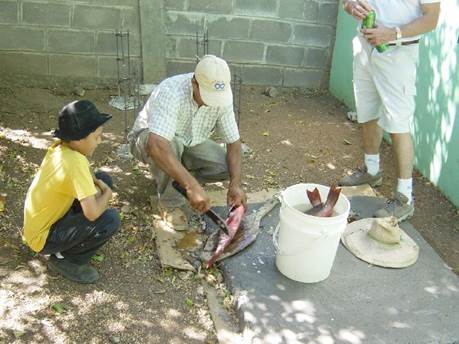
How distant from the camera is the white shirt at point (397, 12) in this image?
12.1ft

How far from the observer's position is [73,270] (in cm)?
314

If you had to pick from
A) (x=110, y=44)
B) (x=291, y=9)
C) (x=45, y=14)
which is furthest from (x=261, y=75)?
(x=45, y=14)

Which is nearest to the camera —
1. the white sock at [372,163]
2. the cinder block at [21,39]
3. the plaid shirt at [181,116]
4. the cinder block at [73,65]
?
the plaid shirt at [181,116]

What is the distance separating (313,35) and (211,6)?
1192mm

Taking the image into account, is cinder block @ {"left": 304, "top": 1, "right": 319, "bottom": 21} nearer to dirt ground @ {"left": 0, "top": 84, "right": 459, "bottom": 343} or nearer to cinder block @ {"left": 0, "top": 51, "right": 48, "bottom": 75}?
dirt ground @ {"left": 0, "top": 84, "right": 459, "bottom": 343}

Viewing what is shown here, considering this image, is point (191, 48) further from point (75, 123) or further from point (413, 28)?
point (75, 123)

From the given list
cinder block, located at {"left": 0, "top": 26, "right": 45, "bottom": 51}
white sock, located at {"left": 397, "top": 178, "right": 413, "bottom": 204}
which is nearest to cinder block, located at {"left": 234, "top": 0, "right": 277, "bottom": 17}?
cinder block, located at {"left": 0, "top": 26, "right": 45, "bottom": 51}

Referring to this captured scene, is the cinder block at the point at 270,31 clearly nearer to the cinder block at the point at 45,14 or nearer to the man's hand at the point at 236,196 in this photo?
the cinder block at the point at 45,14

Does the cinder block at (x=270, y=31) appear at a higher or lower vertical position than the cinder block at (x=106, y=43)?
higher

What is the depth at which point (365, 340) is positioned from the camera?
2.91m

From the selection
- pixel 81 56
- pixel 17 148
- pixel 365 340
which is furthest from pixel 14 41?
pixel 365 340

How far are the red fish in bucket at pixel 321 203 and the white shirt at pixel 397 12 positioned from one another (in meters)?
1.28

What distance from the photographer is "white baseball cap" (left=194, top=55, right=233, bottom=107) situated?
314 cm

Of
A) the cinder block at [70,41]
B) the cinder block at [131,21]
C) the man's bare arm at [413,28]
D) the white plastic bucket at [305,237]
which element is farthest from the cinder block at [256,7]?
the white plastic bucket at [305,237]
